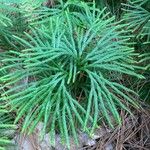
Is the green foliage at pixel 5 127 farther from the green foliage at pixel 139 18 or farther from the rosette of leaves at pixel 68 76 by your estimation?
the green foliage at pixel 139 18

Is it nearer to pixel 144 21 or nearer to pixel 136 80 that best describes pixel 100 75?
pixel 136 80

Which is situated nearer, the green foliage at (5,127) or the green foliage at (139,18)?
the green foliage at (5,127)

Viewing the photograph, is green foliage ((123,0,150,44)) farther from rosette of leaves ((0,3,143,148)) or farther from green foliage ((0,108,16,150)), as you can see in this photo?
green foliage ((0,108,16,150))

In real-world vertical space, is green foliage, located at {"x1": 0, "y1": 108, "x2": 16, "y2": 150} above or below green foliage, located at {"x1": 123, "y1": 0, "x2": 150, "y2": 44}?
below

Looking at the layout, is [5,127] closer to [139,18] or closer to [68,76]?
[68,76]

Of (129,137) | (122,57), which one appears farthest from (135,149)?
(122,57)

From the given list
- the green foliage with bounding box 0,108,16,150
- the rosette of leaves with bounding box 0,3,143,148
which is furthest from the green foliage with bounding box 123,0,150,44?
the green foliage with bounding box 0,108,16,150

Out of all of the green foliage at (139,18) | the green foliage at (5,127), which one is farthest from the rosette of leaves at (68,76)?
the green foliage at (139,18)

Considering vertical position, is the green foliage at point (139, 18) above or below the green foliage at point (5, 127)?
above
